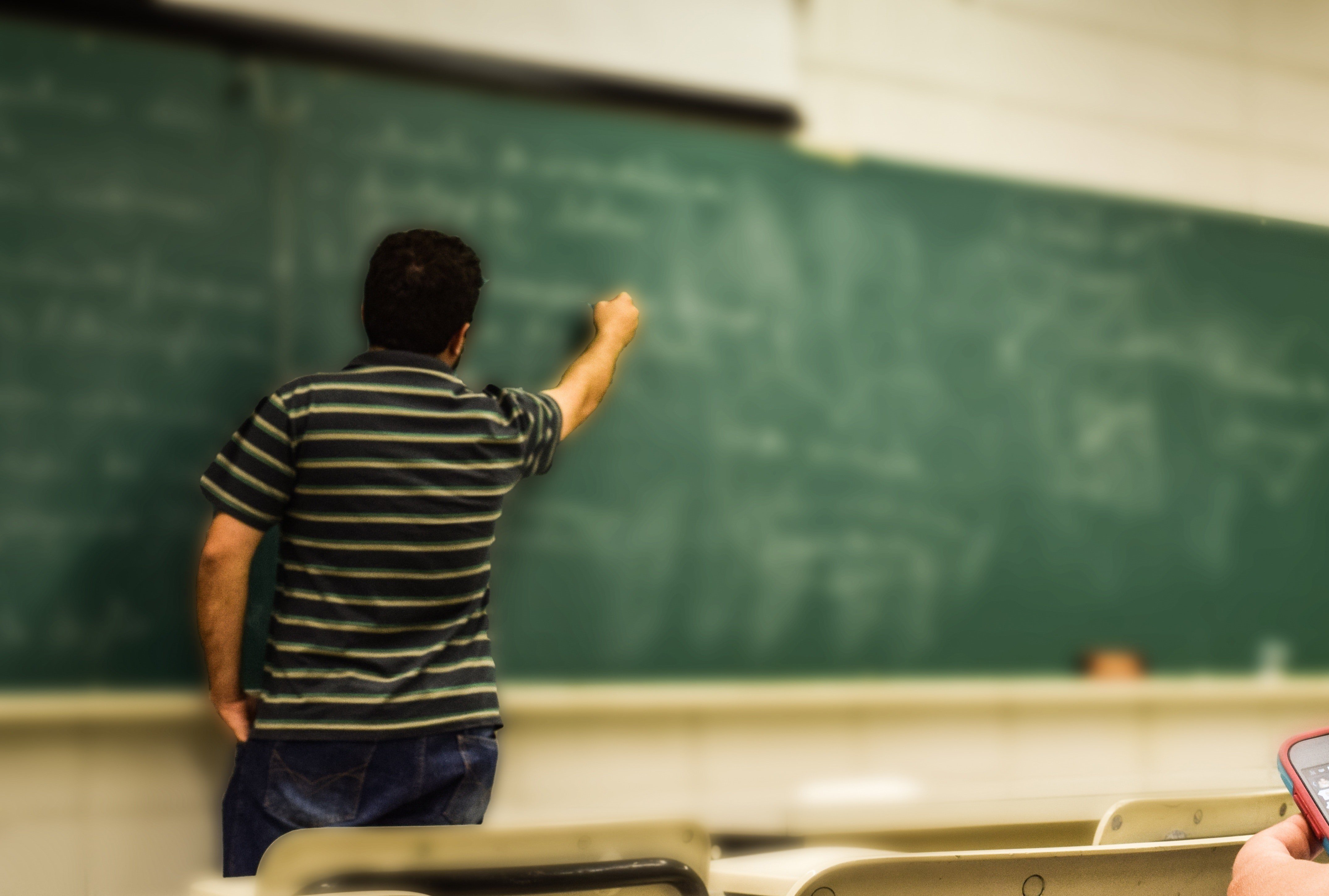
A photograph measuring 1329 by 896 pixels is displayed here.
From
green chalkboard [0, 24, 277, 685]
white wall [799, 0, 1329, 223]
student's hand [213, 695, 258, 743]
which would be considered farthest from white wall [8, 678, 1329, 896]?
white wall [799, 0, 1329, 223]

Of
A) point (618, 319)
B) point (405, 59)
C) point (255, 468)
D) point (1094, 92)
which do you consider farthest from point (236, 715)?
point (1094, 92)

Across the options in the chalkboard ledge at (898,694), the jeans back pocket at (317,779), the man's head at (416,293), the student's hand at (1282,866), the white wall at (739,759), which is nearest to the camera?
the student's hand at (1282,866)

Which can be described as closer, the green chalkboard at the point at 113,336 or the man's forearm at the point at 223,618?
the man's forearm at the point at 223,618

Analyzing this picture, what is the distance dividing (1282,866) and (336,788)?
1137mm

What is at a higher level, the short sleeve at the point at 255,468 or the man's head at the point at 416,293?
the man's head at the point at 416,293

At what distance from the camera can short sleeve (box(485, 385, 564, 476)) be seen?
173 centimetres

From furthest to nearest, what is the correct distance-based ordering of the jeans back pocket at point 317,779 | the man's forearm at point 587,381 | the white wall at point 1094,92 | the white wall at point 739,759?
the white wall at point 1094,92 → the white wall at point 739,759 → the man's forearm at point 587,381 → the jeans back pocket at point 317,779

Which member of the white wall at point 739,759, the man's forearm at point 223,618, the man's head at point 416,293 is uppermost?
the man's head at point 416,293

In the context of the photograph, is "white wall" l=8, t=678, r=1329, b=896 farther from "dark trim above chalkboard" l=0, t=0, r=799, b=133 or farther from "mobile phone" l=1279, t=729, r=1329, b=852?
"dark trim above chalkboard" l=0, t=0, r=799, b=133

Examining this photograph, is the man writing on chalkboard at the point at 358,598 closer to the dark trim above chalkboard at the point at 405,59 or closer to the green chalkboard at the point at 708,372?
the green chalkboard at the point at 708,372

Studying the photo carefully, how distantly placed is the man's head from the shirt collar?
0.04 metres

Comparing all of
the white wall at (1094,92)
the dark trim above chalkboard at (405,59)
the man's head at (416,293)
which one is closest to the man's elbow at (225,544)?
the man's head at (416,293)

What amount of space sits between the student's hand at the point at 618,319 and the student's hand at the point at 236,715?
84 cm

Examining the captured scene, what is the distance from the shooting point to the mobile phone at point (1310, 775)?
0.94 meters
